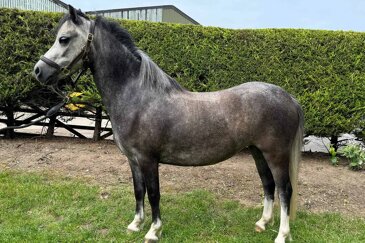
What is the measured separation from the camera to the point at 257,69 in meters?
5.77

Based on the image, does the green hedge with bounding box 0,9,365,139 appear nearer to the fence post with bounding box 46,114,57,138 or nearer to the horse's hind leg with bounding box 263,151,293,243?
the fence post with bounding box 46,114,57,138

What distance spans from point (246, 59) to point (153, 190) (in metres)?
3.26

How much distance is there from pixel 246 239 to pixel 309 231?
728mm

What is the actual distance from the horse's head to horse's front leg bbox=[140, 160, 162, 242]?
108 centimetres

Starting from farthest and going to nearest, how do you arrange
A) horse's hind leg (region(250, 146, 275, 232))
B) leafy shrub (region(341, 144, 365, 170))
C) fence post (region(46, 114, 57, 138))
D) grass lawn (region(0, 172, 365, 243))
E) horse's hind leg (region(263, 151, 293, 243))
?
fence post (region(46, 114, 57, 138))
leafy shrub (region(341, 144, 365, 170))
horse's hind leg (region(250, 146, 275, 232))
grass lawn (region(0, 172, 365, 243))
horse's hind leg (region(263, 151, 293, 243))

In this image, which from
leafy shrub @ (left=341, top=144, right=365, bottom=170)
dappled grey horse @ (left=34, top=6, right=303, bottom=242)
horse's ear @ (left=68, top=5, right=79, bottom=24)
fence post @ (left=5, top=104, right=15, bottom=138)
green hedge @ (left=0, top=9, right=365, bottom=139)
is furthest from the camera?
fence post @ (left=5, top=104, right=15, bottom=138)

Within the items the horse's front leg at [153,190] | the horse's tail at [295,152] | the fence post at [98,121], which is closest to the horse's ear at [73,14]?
the horse's front leg at [153,190]

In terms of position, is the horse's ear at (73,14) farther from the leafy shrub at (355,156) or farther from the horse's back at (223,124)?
the leafy shrub at (355,156)

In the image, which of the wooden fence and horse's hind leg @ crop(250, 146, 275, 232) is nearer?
horse's hind leg @ crop(250, 146, 275, 232)

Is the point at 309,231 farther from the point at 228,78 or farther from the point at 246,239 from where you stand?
the point at 228,78

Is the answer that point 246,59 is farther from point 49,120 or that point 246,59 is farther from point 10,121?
point 10,121

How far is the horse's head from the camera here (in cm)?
297

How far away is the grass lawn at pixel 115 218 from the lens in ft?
11.8

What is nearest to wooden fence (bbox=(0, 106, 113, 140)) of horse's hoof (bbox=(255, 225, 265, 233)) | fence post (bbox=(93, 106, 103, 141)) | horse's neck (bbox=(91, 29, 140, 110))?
fence post (bbox=(93, 106, 103, 141))
